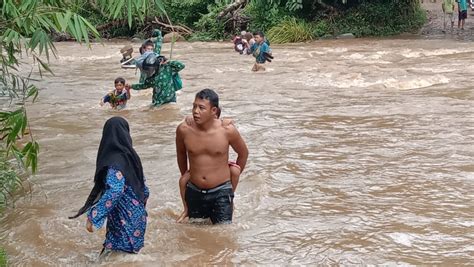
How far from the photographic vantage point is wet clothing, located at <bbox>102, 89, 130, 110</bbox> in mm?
10516

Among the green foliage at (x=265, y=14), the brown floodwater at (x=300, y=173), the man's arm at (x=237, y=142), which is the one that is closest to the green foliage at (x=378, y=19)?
the green foliage at (x=265, y=14)

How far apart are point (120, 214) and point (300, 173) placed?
2.82 metres

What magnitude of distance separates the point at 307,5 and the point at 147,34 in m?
6.52

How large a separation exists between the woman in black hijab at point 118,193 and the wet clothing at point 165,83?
5957 millimetres

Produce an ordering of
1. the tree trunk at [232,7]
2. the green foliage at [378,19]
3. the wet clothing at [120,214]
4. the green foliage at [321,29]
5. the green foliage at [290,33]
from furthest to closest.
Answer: the tree trunk at [232,7] < the green foliage at [378,19] < the green foliage at [321,29] < the green foliage at [290,33] < the wet clothing at [120,214]

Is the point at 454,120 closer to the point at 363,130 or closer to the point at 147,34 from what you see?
the point at 363,130

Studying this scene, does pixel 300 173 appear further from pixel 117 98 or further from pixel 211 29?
pixel 211 29

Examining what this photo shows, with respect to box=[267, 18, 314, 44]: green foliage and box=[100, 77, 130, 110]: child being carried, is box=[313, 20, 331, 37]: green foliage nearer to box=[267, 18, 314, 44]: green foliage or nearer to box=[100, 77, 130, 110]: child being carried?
box=[267, 18, 314, 44]: green foliage

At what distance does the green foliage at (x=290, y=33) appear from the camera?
21.8 m

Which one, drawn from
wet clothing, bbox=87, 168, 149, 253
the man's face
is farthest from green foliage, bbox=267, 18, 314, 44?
wet clothing, bbox=87, 168, 149, 253

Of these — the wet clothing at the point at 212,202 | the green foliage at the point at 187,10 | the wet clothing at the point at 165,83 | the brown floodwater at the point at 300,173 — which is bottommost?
the brown floodwater at the point at 300,173

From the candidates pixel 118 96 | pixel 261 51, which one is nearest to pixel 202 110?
pixel 118 96

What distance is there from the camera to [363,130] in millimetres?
8555

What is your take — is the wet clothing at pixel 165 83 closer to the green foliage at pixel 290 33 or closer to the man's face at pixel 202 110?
the man's face at pixel 202 110
